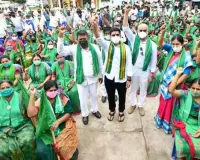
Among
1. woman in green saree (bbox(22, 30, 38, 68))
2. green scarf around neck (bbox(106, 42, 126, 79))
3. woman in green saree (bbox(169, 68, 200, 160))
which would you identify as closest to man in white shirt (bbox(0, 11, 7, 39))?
woman in green saree (bbox(22, 30, 38, 68))

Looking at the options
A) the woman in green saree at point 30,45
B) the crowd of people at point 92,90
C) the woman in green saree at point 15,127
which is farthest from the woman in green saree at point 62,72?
the woman in green saree at point 30,45

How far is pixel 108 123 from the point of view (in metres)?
4.14

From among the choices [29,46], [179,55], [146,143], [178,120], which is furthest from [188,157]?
[29,46]

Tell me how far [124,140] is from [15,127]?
1721 mm

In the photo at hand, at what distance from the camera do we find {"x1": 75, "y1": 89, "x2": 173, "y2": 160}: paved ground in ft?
11.0

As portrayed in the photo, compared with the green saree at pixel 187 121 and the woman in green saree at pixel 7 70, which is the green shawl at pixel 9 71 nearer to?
the woman in green saree at pixel 7 70

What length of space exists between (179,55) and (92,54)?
136cm

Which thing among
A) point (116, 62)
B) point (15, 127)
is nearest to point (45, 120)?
point (15, 127)

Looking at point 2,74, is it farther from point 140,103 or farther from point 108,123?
point 140,103

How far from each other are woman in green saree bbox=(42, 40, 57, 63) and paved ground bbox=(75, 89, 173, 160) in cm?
231

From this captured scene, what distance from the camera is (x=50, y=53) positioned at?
6.12 metres

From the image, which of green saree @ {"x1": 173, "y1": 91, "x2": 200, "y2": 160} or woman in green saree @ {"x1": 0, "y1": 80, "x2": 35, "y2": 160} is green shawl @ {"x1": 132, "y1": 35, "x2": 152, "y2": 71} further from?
woman in green saree @ {"x1": 0, "y1": 80, "x2": 35, "y2": 160}

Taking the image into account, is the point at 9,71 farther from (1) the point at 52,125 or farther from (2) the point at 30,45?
(2) the point at 30,45

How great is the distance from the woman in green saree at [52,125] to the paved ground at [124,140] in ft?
1.85
